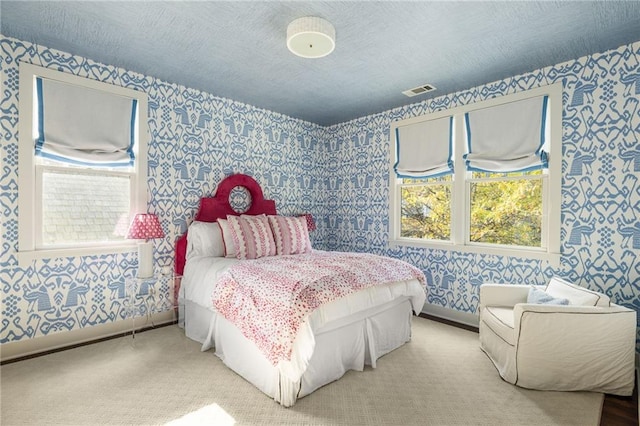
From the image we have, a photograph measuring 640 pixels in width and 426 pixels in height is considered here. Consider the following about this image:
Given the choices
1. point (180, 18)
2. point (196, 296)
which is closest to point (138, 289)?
point (196, 296)

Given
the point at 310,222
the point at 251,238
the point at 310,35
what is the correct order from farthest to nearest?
the point at 310,222, the point at 251,238, the point at 310,35

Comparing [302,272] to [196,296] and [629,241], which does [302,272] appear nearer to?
[196,296]

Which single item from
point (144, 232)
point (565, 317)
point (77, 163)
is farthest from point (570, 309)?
point (77, 163)

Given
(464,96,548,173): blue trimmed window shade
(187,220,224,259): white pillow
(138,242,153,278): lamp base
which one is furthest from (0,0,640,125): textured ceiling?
(138,242,153,278): lamp base

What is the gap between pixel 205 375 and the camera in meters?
2.53

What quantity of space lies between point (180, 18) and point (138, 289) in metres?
2.56

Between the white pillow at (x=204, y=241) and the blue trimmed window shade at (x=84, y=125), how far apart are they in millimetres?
943

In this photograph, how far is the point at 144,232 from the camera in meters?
3.11

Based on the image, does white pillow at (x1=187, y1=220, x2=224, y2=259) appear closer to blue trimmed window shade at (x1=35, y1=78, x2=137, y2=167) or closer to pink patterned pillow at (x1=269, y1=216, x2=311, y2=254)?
pink patterned pillow at (x1=269, y1=216, x2=311, y2=254)

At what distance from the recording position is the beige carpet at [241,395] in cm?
202

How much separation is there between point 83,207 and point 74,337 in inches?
47.2

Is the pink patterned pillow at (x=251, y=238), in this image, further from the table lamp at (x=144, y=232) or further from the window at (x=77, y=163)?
the window at (x=77, y=163)

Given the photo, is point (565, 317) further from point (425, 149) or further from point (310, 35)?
point (310, 35)

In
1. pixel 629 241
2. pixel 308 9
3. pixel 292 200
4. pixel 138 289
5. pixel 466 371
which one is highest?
pixel 308 9
